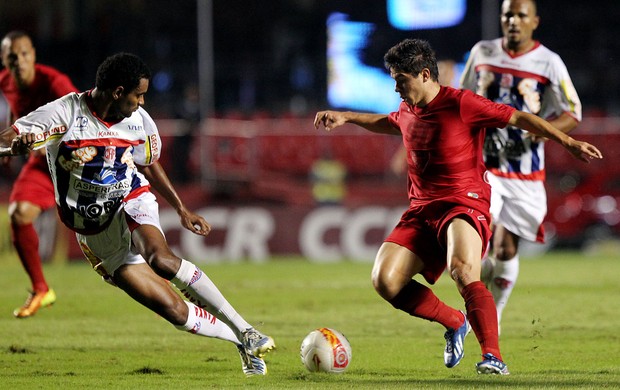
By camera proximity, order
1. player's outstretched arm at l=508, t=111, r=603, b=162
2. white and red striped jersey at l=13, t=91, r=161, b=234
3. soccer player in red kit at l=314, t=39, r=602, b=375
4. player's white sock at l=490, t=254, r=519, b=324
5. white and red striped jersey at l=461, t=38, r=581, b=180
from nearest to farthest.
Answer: player's outstretched arm at l=508, t=111, r=603, b=162 → soccer player in red kit at l=314, t=39, r=602, b=375 → white and red striped jersey at l=13, t=91, r=161, b=234 → player's white sock at l=490, t=254, r=519, b=324 → white and red striped jersey at l=461, t=38, r=581, b=180

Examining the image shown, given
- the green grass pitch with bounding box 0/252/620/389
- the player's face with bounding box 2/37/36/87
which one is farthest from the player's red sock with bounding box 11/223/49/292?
the player's face with bounding box 2/37/36/87

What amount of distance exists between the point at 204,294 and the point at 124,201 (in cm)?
78

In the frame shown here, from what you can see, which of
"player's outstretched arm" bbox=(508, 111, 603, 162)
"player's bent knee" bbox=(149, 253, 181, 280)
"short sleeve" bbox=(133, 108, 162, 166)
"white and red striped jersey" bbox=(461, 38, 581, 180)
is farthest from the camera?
"white and red striped jersey" bbox=(461, 38, 581, 180)

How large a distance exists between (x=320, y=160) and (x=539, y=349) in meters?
12.9

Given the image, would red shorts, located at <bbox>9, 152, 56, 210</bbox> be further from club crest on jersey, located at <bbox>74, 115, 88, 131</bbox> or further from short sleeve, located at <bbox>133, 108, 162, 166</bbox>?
club crest on jersey, located at <bbox>74, 115, 88, 131</bbox>

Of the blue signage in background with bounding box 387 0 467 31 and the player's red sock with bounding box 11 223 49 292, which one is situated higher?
the blue signage in background with bounding box 387 0 467 31

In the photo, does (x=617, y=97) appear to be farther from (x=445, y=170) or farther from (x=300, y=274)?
(x=445, y=170)

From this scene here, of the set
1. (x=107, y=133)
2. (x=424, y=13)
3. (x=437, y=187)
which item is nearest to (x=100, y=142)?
(x=107, y=133)

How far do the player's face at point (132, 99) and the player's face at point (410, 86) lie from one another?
1484 mm

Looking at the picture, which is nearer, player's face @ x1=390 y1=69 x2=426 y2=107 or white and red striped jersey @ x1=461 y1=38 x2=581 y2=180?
player's face @ x1=390 y1=69 x2=426 y2=107

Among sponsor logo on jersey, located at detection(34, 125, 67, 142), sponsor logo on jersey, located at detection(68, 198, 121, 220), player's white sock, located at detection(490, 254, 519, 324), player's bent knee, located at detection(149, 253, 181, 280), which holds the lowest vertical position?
player's white sock, located at detection(490, 254, 519, 324)

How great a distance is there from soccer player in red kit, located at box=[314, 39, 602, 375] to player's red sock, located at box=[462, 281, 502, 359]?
0.02m

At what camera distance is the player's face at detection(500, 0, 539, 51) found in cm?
829

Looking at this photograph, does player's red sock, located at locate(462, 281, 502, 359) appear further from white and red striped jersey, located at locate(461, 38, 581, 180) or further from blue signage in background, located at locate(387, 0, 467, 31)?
blue signage in background, located at locate(387, 0, 467, 31)
